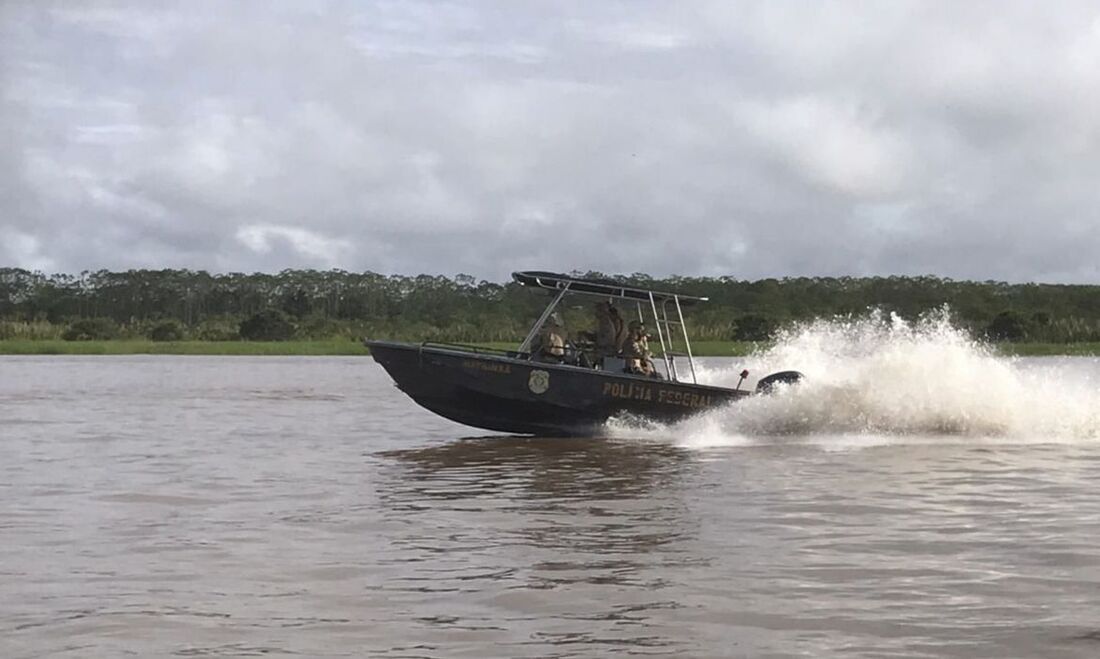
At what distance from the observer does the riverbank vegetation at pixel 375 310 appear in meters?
59.9

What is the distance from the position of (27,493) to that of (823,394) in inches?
404

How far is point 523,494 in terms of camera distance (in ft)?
42.3

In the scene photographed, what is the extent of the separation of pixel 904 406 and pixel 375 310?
231ft

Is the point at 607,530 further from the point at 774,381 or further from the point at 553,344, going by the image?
the point at 774,381

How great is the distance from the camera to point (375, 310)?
8794cm

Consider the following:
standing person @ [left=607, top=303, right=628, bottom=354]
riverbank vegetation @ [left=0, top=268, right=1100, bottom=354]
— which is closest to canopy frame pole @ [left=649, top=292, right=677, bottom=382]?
standing person @ [left=607, top=303, right=628, bottom=354]

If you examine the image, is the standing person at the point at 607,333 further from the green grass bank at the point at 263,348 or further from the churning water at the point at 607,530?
the green grass bank at the point at 263,348

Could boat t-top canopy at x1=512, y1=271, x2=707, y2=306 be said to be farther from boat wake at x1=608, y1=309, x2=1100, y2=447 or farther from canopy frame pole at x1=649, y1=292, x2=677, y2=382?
boat wake at x1=608, y1=309, x2=1100, y2=447

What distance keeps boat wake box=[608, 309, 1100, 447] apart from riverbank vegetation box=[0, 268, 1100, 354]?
27173 mm

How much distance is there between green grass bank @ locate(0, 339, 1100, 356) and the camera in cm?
5675

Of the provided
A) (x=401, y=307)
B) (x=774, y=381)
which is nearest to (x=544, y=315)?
(x=774, y=381)

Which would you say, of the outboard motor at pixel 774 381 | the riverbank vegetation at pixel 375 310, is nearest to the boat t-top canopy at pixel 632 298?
the outboard motor at pixel 774 381

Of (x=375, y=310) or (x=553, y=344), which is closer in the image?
(x=553, y=344)

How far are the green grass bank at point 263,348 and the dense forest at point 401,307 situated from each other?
900 mm
